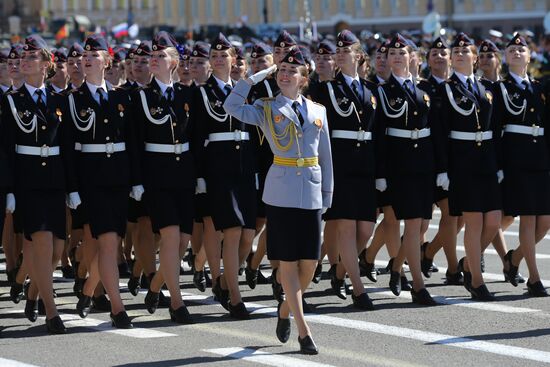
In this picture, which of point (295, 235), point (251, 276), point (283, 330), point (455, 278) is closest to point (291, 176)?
point (295, 235)

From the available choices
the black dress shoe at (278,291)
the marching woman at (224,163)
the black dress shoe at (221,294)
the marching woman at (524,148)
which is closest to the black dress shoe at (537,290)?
the marching woman at (524,148)

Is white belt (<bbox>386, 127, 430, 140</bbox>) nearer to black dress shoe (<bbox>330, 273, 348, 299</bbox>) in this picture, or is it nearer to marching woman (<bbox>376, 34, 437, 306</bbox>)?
marching woman (<bbox>376, 34, 437, 306</bbox>)

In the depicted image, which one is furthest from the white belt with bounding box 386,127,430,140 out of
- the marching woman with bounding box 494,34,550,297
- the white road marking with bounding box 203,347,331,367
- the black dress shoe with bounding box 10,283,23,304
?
the black dress shoe with bounding box 10,283,23,304

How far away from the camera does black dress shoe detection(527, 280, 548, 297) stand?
1216 centimetres

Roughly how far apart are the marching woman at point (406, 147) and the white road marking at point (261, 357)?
2.35 meters

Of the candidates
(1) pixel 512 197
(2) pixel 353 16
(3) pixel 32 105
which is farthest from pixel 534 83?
(2) pixel 353 16

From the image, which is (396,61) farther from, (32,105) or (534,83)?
(32,105)

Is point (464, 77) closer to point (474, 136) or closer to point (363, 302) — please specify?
point (474, 136)

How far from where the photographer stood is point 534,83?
12414 millimetres

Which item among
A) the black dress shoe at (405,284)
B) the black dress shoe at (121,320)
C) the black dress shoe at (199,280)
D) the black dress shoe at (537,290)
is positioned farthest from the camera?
the black dress shoe at (199,280)

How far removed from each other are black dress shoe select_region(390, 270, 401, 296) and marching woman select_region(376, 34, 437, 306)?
323 millimetres

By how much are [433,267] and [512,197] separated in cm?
175

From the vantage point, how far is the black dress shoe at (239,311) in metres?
11.2

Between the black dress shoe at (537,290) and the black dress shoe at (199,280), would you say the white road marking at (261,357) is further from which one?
the black dress shoe at (537,290)
